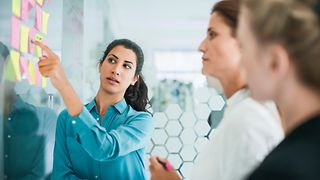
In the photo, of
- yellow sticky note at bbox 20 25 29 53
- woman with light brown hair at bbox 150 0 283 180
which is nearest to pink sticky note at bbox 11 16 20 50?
yellow sticky note at bbox 20 25 29 53

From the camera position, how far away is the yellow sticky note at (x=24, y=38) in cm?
171

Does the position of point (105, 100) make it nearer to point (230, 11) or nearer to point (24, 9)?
point (24, 9)

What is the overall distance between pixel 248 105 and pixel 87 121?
706 millimetres

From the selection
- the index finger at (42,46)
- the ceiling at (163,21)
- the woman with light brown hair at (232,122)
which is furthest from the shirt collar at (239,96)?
the ceiling at (163,21)

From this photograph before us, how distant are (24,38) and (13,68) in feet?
0.42

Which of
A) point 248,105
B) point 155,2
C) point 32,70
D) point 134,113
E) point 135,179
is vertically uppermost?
point 155,2

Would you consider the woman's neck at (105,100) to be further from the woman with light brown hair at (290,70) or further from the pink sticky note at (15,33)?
the woman with light brown hair at (290,70)

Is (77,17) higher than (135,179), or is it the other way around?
(77,17)

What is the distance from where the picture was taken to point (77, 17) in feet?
6.55

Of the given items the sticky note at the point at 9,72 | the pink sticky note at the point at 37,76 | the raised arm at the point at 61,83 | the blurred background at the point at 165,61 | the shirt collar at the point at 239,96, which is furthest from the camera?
the blurred background at the point at 165,61

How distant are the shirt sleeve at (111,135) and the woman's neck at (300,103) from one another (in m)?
0.97

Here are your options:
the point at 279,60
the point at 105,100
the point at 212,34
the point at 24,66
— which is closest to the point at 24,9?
the point at 24,66

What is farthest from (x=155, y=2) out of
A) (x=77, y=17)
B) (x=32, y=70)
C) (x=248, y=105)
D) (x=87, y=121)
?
(x=248, y=105)

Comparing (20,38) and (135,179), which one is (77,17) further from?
(135,179)
